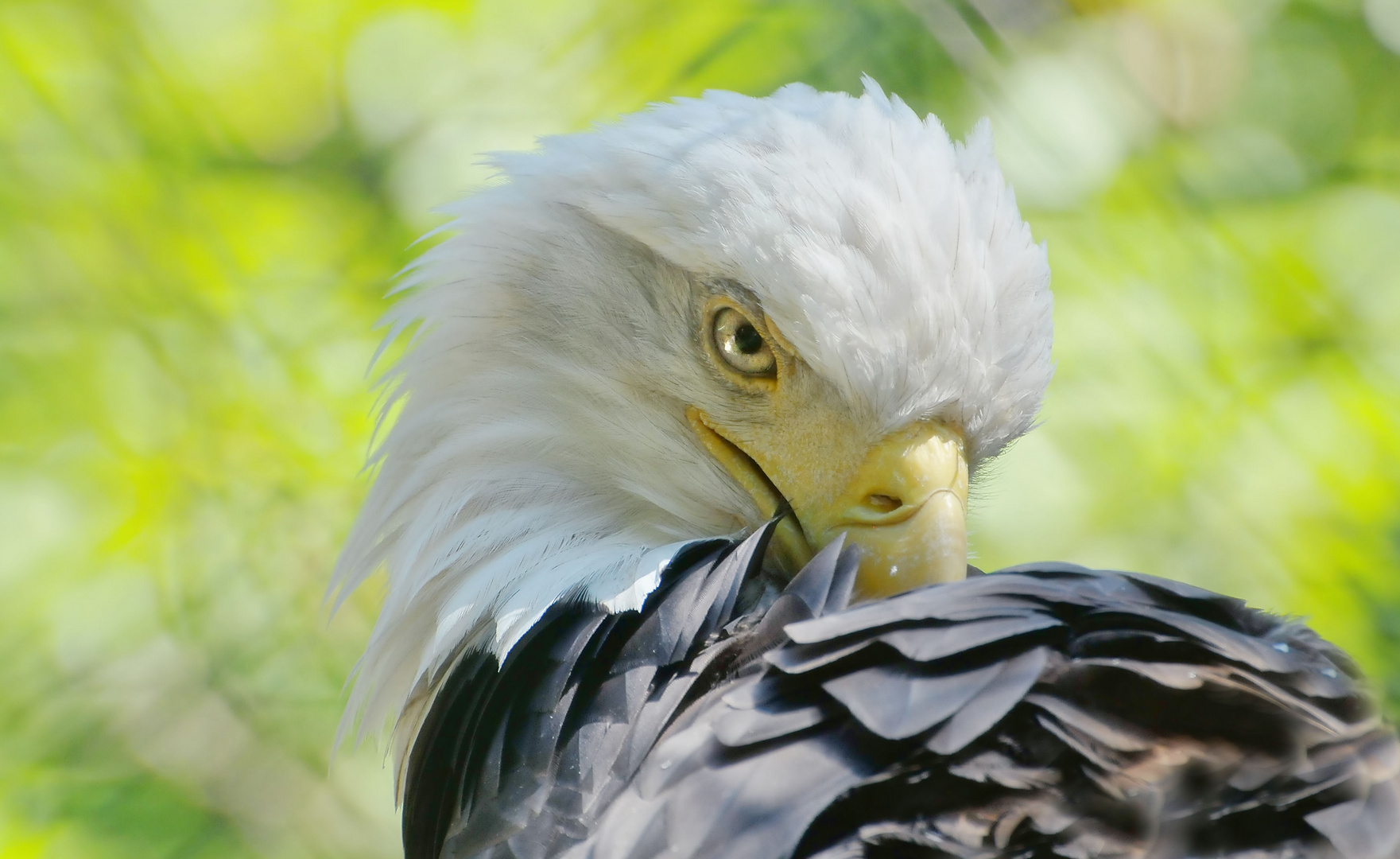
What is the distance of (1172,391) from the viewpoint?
7.98 ft

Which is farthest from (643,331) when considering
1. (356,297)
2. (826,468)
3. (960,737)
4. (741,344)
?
(356,297)

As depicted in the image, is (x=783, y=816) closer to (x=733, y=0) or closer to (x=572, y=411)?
(x=572, y=411)

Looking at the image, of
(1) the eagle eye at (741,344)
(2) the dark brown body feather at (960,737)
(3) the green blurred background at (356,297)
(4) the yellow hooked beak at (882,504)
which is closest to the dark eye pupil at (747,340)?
(1) the eagle eye at (741,344)

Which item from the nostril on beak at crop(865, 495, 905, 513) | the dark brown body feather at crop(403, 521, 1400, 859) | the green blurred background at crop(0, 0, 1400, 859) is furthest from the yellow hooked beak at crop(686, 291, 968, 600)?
the green blurred background at crop(0, 0, 1400, 859)

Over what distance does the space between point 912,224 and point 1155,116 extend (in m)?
1.24

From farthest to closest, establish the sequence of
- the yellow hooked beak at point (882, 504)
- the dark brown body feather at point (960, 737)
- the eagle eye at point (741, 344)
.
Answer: the eagle eye at point (741, 344)
the yellow hooked beak at point (882, 504)
the dark brown body feather at point (960, 737)

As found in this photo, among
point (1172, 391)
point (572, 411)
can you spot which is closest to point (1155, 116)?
point (1172, 391)

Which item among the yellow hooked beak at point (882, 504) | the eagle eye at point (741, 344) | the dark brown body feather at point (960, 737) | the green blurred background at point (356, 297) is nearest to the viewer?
the dark brown body feather at point (960, 737)

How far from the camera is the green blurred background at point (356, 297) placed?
2406 mm

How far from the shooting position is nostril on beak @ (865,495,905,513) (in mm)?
1533

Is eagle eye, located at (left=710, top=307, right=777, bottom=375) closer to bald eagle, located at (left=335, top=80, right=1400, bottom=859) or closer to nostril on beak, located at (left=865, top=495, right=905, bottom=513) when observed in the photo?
bald eagle, located at (left=335, top=80, right=1400, bottom=859)

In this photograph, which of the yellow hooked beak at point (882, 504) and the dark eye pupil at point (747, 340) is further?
the dark eye pupil at point (747, 340)

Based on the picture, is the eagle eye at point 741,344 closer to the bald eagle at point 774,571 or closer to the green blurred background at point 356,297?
the bald eagle at point 774,571

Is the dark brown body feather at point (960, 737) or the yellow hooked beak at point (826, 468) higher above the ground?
the yellow hooked beak at point (826, 468)
